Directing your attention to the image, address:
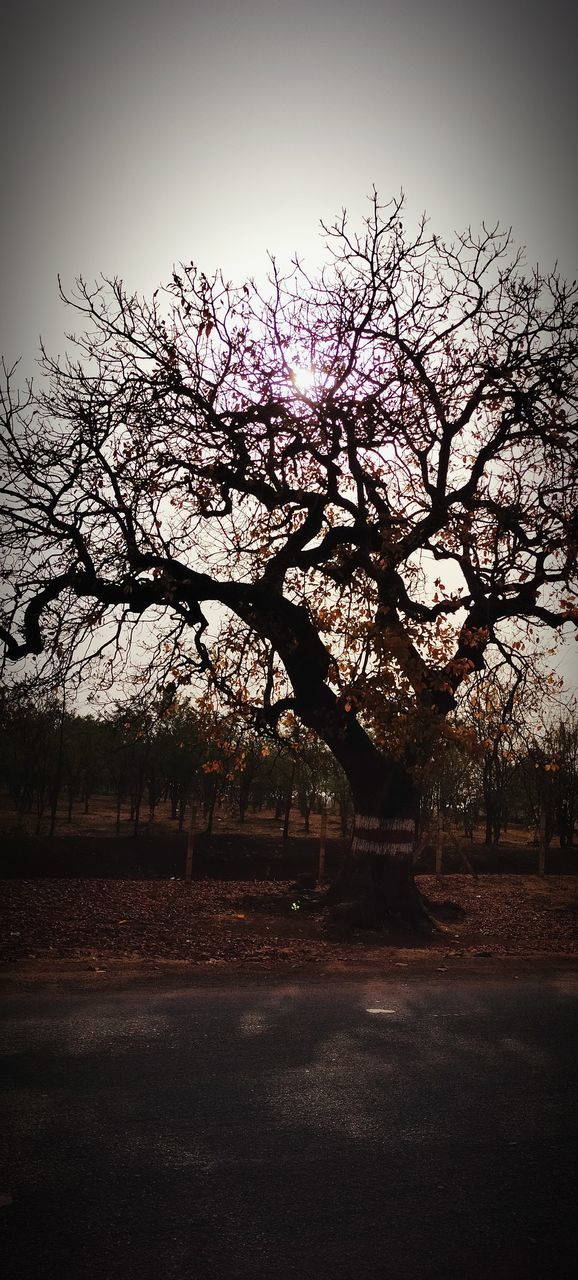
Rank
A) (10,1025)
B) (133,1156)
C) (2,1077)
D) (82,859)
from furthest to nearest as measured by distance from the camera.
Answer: (82,859) < (10,1025) < (2,1077) < (133,1156)

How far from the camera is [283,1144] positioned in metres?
3.94

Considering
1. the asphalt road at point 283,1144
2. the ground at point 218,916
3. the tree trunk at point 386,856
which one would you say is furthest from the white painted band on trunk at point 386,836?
the asphalt road at point 283,1144

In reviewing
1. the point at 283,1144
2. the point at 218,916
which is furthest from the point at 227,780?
the point at 283,1144

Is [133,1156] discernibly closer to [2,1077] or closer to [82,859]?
[2,1077]

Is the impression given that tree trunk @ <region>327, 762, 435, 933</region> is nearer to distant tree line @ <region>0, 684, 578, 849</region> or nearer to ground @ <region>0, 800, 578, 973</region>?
ground @ <region>0, 800, 578, 973</region>

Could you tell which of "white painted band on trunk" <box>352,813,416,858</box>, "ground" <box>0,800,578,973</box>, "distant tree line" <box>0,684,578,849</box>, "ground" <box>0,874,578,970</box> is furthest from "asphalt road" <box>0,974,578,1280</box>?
"distant tree line" <box>0,684,578,849</box>

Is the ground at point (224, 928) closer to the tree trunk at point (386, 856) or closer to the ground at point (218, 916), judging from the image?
the ground at point (218, 916)

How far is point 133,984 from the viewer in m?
7.71

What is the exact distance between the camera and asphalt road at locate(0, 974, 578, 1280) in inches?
121

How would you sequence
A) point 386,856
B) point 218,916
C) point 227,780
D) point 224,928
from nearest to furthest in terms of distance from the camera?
point 224,928, point 386,856, point 218,916, point 227,780

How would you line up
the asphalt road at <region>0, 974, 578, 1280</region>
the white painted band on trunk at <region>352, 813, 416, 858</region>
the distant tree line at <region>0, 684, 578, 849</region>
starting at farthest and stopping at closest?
the distant tree line at <region>0, 684, 578, 849</region>
the white painted band on trunk at <region>352, 813, 416, 858</region>
the asphalt road at <region>0, 974, 578, 1280</region>

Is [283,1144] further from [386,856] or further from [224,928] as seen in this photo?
[386,856]

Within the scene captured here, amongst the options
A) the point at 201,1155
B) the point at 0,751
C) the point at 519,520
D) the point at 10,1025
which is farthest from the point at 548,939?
the point at 0,751

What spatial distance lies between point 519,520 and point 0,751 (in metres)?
39.1
